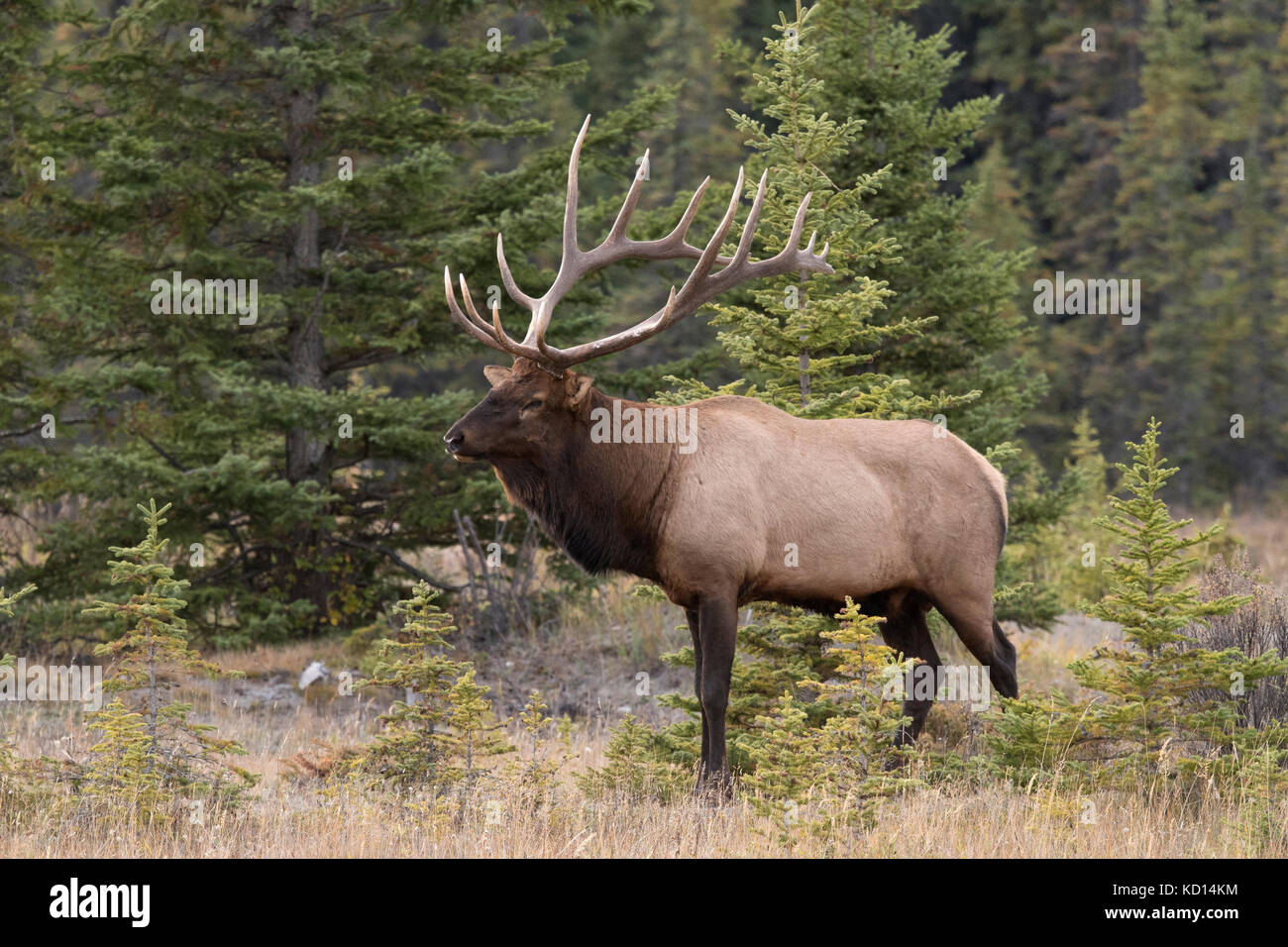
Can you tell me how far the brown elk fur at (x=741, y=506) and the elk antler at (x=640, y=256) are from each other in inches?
7.0

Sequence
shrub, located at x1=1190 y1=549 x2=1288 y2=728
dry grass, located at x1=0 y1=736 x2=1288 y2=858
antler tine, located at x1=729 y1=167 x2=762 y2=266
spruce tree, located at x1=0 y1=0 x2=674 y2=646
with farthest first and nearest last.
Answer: spruce tree, located at x1=0 y1=0 x2=674 y2=646 → shrub, located at x1=1190 y1=549 x2=1288 y2=728 → antler tine, located at x1=729 y1=167 x2=762 y2=266 → dry grass, located at x1=0 y1=736 x2=1288 y2=858

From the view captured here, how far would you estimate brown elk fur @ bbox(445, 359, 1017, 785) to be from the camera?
7.85 m

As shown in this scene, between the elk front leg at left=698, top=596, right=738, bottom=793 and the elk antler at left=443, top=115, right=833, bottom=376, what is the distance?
146cm

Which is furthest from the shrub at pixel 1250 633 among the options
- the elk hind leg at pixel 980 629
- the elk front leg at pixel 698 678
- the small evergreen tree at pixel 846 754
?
the elk front leg at pixel 698 678

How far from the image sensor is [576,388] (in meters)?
8.12

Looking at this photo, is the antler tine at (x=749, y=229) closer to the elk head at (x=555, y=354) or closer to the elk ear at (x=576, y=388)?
the elk head at (x=555, y=354)

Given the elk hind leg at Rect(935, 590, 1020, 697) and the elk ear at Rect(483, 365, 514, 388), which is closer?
the elk ear at Rect(483, 365, 514, 388)

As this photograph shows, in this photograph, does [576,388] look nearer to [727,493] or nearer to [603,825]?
[727,493]

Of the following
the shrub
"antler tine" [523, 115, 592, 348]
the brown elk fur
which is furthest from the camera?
"antler tine" [523, 115, 592, 348]

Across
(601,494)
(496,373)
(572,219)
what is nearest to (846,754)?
(601,494)

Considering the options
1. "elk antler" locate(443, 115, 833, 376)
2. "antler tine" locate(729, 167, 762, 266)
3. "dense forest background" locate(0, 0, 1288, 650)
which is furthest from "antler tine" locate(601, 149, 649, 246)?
"dense forest background" locate(0, 0, 1288, 650)

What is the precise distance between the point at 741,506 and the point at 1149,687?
2.21 meters

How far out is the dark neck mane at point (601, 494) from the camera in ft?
26.3

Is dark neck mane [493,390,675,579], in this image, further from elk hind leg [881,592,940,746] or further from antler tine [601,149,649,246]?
elk hind leg [881,592,940,746]
